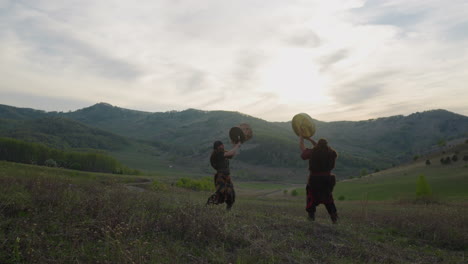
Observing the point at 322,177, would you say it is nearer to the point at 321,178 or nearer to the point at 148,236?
the point at 321,178

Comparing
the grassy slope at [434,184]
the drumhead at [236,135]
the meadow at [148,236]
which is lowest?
the grassy slope at [434,184]

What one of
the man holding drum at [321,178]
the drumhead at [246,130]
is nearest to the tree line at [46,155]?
the drumhead at [246,130]

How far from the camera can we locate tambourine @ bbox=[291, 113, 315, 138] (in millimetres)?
10360

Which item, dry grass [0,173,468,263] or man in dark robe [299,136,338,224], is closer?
dry grass [0,173,468,263]

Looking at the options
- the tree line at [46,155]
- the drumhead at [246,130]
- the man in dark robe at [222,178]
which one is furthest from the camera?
the tree line at [46,155]

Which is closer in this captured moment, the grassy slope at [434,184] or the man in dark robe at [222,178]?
the man in dark robe at [222,178]

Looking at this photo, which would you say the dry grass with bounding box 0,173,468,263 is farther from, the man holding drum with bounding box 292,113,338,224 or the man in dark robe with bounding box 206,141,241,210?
the man in dark robe with bounding box 206,141,241,210

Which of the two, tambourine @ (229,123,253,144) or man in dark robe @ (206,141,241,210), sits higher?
tambourine @ (229,123,253,144)

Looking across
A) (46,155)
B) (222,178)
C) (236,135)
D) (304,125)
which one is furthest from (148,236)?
(46,155)

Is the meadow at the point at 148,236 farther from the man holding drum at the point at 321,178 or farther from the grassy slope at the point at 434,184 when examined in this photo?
the grassy slope at the point at 434,184

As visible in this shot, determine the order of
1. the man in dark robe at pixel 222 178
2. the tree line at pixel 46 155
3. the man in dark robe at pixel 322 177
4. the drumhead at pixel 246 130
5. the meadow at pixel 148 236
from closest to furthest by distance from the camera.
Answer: the meadow at pixel 148 236, the man in dark robe at pixel 322 177, the man in dark robe at pixel 222 178, the drumhead at pixel 246 130, the tree line at pixel 46 155

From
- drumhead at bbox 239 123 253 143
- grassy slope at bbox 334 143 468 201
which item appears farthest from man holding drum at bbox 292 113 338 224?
grassy slope at bbox 334 143 468 201

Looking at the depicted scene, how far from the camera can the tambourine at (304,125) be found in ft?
34.0

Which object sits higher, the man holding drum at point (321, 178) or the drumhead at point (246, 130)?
the drumhead at point (246, 130)
